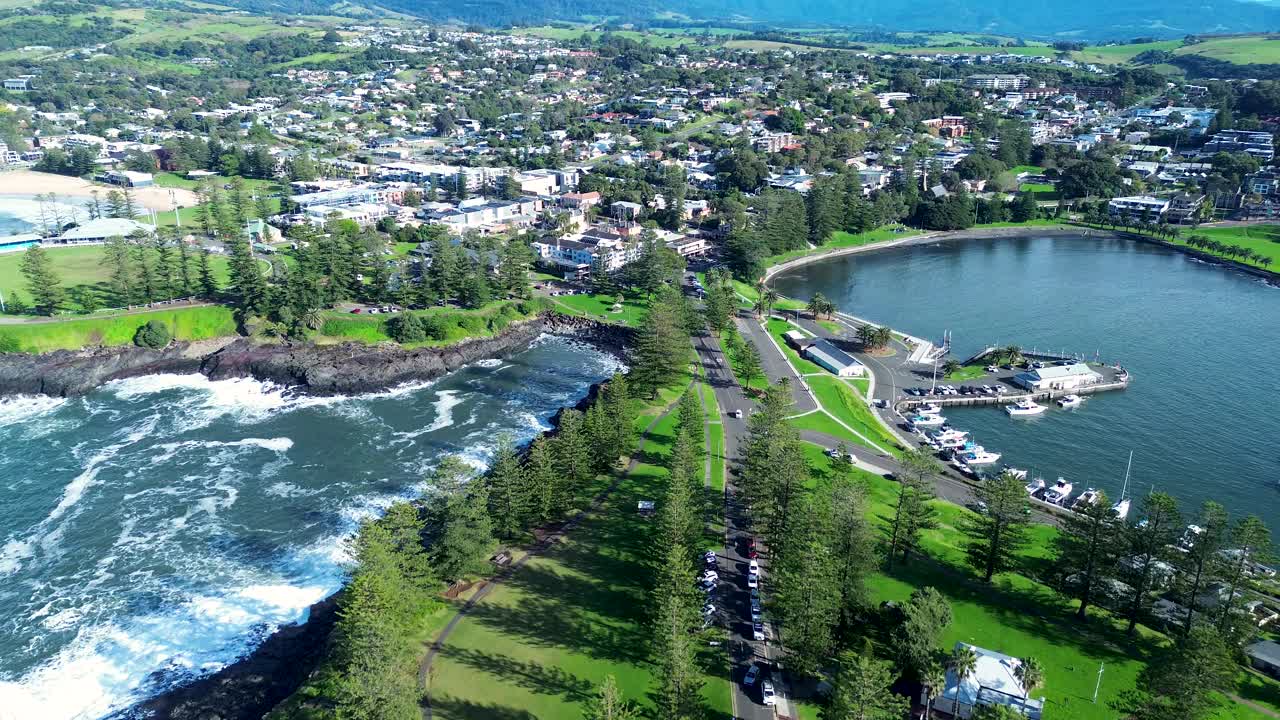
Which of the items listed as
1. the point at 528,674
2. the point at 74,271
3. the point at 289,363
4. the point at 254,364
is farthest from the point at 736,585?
the point at 74,271

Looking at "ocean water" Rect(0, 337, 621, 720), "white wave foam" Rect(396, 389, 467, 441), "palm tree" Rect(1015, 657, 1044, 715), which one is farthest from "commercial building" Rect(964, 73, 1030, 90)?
"palm tree" Rect(1015, 657, 1044, 715)

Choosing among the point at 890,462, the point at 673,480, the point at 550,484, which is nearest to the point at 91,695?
the point at 550,484

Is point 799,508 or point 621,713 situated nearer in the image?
point 621,713

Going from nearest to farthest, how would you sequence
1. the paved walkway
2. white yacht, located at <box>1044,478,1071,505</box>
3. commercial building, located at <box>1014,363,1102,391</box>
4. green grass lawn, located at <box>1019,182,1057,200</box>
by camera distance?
the paved walkway < white yacht, located at <box>1044,478,1071,505</box> < commercial building, located at <box>1014,363,1102,391</box> < green grass lawn, located at <box>1019,182,1057,200</box>

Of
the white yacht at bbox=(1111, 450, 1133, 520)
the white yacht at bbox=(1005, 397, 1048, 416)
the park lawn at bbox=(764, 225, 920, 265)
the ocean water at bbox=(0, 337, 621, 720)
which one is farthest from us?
the park lawn at bbox=(764, 225, 920, 265)

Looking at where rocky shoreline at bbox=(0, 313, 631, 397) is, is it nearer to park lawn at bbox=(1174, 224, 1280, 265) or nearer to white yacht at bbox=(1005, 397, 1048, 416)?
white yacht at bbox=(1005, 397, 1048, 416)

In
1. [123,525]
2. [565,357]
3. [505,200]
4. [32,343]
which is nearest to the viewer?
[123,525]

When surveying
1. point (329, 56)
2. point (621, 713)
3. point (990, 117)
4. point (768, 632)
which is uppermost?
point (329, 56)

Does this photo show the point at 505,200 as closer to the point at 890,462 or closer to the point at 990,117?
the point at 890,462
